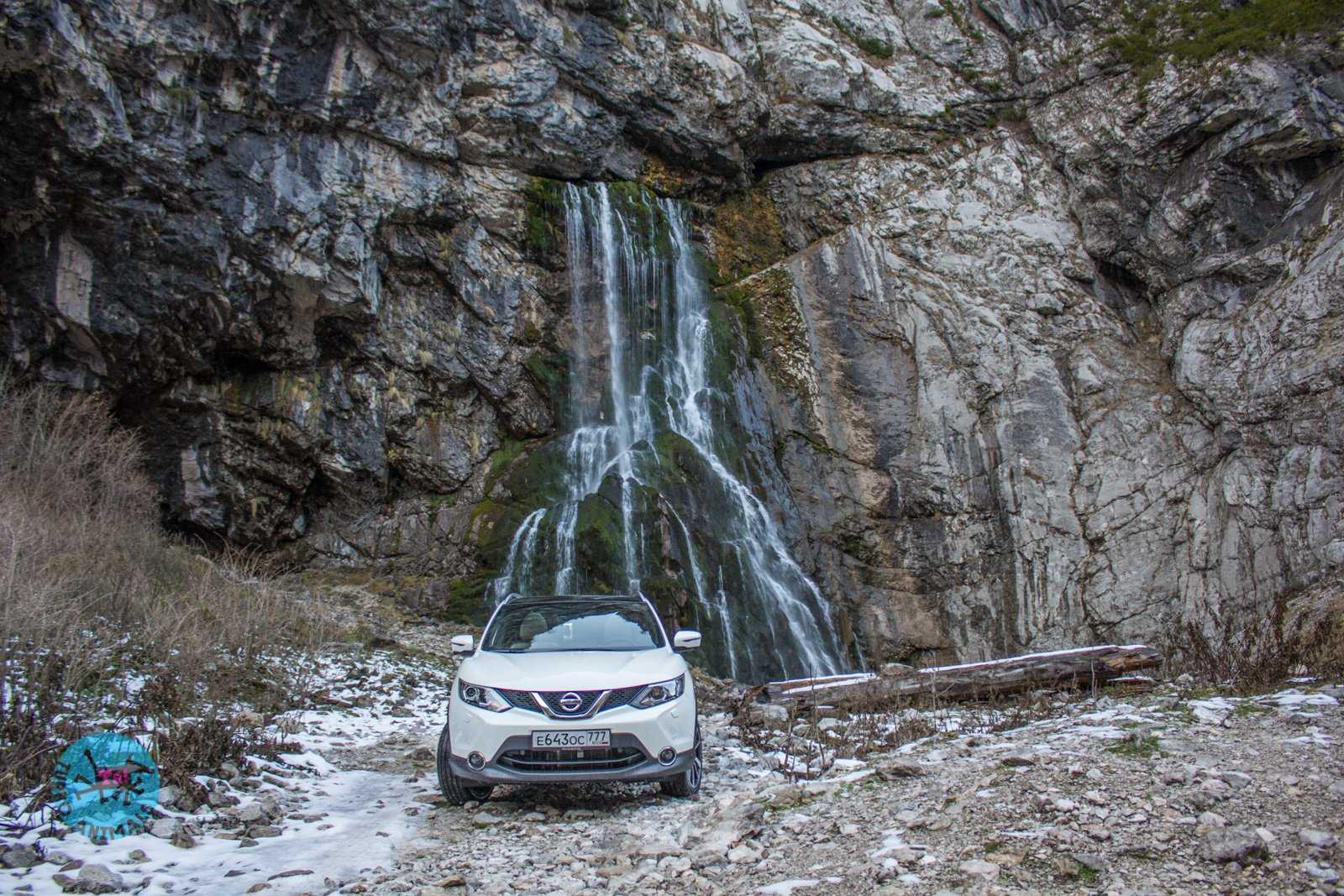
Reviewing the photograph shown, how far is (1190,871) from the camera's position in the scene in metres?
3.36

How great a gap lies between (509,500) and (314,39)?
417 inches

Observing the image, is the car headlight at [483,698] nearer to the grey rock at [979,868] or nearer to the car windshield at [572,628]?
the car windshield at [572,628]

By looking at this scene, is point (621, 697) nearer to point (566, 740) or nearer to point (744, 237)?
point (566, 740)

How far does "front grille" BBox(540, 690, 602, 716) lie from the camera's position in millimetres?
5512

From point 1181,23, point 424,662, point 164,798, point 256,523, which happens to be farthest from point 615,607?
point 1181,23

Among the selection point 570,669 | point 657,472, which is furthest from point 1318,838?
point 657,472

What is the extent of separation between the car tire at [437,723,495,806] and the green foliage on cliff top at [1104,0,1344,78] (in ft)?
79.9

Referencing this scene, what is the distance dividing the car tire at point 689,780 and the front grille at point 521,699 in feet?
3.32

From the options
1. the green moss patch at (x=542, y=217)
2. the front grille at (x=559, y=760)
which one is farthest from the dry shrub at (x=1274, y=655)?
the green moss patch at (x=542, y=217)

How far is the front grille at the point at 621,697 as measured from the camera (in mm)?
5574

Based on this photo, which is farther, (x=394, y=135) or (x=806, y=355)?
(x=806, y=355)

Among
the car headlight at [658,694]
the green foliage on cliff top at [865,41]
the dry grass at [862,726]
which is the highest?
the green foliage on cliff top at [865,41]

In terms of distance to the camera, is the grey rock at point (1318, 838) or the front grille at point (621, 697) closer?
the grey rock at point (1318, 838)

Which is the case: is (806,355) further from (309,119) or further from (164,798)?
(164,798)
